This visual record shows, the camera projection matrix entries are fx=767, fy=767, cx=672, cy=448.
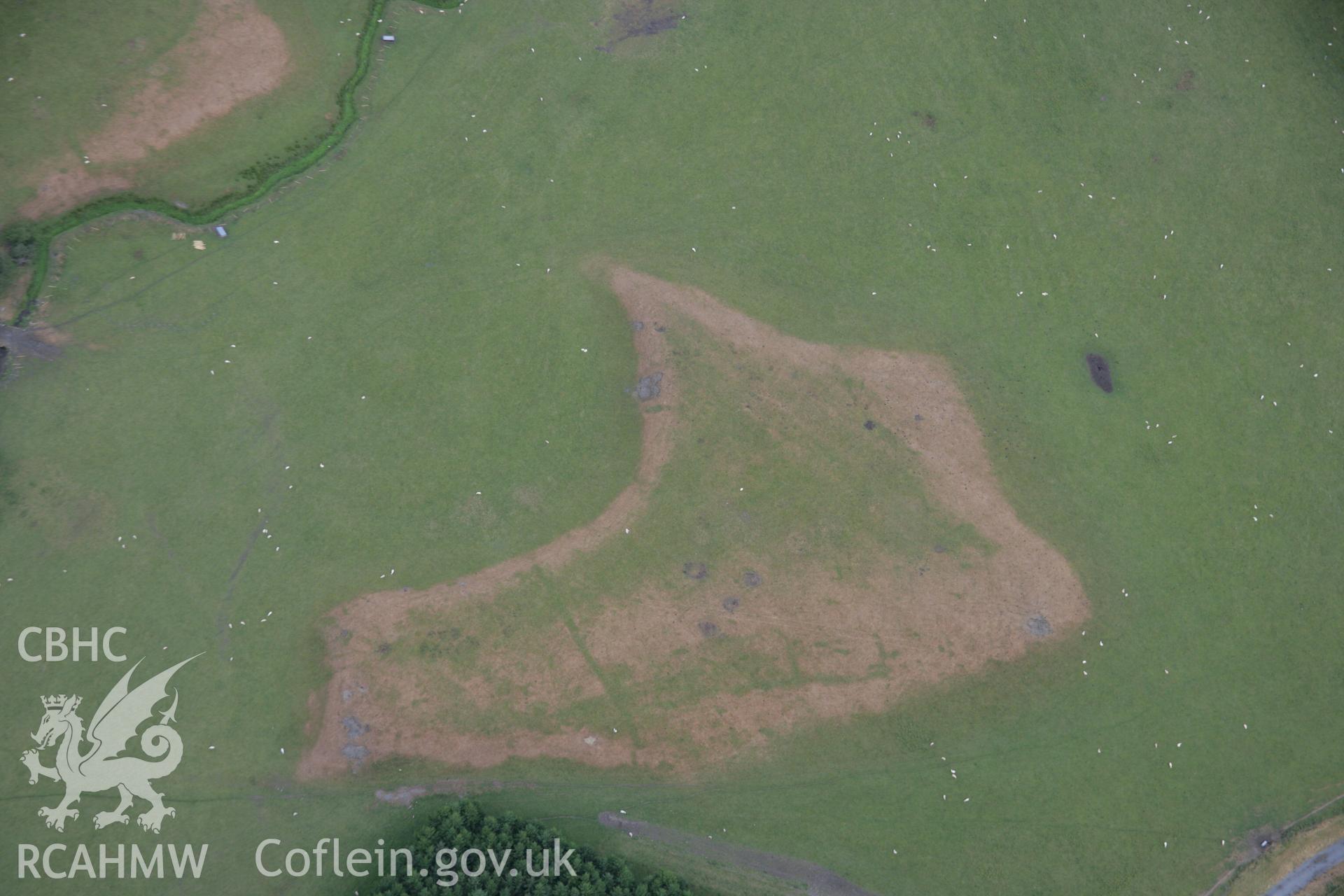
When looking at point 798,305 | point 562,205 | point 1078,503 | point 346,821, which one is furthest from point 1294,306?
point 346,821

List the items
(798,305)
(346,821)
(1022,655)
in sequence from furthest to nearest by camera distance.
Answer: (798,305) < (1022,655) < (346,821)

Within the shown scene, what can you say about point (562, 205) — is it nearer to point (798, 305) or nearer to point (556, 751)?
point (798, 305)

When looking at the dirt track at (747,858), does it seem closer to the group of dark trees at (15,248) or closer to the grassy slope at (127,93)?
the grassy slope at (127,93)

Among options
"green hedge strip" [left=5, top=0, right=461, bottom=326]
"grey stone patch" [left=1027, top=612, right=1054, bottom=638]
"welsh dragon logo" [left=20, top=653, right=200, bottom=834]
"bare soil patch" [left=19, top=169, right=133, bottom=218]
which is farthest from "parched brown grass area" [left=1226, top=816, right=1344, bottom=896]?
"bare soil patch" [left=19, top=169, right=133, bottom=218]

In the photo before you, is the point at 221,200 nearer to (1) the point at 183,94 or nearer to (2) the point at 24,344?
(1) the point at 183,94

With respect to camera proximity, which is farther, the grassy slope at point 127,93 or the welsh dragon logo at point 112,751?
the grassy slope at point 127,93

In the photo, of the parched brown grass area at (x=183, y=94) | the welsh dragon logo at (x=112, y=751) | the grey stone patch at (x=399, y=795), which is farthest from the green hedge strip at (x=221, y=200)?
the grey stone patch at (x=399, y=795)
